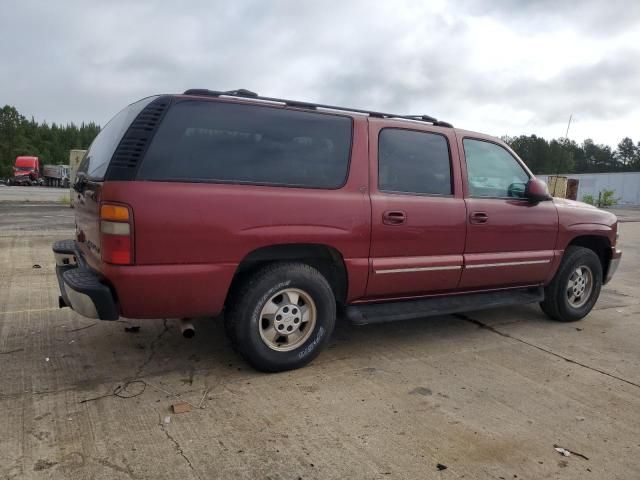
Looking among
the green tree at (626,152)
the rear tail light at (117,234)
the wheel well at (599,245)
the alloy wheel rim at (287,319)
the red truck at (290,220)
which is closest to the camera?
the rear tail light at (117,234)

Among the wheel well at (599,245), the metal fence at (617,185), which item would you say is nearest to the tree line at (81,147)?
the metal fence at (617,185)

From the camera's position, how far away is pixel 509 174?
4.83m

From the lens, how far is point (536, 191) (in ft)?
15.2

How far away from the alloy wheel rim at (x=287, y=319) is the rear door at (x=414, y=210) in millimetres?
552

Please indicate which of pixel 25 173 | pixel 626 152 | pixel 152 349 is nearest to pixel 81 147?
pixel 25 173

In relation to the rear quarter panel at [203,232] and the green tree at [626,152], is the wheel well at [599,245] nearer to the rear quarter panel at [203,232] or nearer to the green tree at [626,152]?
the rear quarter panel at [203,232]

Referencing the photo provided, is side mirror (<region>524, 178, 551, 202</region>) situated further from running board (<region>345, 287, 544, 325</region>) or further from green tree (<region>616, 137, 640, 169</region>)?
green tree (<region>616, 137, 640, 169</region>)

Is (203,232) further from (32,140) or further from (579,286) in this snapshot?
(32,140)

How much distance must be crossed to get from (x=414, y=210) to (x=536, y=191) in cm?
140

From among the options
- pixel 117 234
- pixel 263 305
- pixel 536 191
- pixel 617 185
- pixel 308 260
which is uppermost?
pixel 617 185

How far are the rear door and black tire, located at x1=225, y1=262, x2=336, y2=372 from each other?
0.46 m

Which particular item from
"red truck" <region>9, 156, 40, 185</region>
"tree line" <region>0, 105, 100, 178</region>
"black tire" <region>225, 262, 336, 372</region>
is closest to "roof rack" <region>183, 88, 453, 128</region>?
"black tire" <region>225, 262, 336, 372</region>

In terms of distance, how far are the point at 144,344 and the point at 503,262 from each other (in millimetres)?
3204

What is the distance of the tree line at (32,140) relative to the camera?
84.2 m
